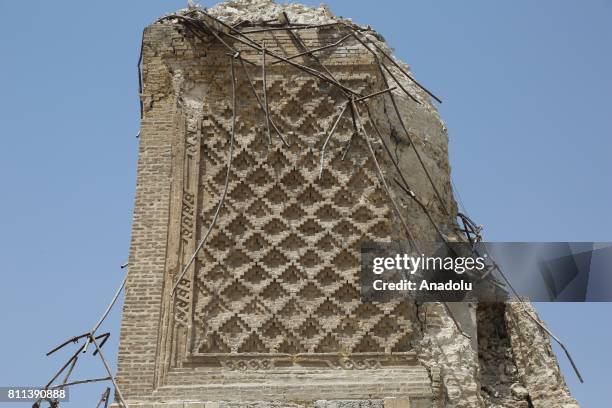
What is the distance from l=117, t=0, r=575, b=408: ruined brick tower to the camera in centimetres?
741

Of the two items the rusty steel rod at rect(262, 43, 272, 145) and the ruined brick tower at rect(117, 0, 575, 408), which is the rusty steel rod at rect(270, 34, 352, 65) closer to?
the ruined brick tower at rect(117, 0, 575, 408)

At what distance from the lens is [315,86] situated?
8625 mm

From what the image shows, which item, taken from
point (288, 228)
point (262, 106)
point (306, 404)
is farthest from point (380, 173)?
point (306, 404)

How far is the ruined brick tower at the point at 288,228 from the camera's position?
741 centimetres

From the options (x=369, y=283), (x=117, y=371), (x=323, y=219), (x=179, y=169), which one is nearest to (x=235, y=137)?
(x=179, y=169)

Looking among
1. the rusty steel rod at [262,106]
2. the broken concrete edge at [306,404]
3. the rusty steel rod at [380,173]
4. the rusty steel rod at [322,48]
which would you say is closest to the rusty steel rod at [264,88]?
the rusty steel rod at [262,106]

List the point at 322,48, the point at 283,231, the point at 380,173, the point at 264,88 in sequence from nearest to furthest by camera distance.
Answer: the point at 283,231 < the point at 380,173 < the point at 264,88 < the point at 322,48

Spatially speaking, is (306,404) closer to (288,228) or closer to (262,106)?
(288,228)

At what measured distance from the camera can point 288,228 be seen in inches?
316

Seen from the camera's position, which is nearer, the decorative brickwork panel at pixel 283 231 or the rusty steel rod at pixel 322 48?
the decorative brickwork panel at pixel 283 231

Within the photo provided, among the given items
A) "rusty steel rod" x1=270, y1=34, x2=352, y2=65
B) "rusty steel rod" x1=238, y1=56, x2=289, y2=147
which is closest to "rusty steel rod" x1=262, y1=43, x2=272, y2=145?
"rusty steel rod" x1=238, y1=56, x2=289, y2=147

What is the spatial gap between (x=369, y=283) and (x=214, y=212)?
5.25ft

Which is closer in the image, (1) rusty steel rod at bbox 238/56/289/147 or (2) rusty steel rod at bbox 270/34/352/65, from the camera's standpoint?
(1) rusty steel rod at bbox 238/56/289/147

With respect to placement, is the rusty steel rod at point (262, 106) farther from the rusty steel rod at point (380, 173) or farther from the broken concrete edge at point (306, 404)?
the broken concrete edge at point (306, 404)
